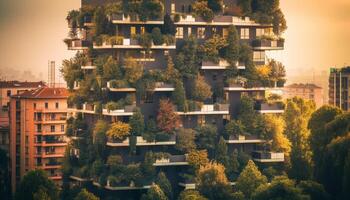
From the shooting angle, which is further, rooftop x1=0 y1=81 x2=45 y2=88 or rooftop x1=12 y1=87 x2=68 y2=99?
rooftop x1=0 y1=81 x2=45 y2=88

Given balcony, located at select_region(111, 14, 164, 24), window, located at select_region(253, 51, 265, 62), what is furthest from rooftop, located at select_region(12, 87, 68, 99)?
balcony, located at select_region(111, 14, 164, 24)

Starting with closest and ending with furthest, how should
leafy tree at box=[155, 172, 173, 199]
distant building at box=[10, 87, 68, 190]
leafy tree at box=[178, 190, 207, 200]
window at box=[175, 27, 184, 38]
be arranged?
1. leafy tree at box=[178, 190, 207, 200]
2. leafy tree at box=[155, 172, 173, 199]
3. window at box=[175, 27, 184, 38]
4. distant building at box=[10, 87, 68, 190]

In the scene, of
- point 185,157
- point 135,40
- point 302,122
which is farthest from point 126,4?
point 302,122

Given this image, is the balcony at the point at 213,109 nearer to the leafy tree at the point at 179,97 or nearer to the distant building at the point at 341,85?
the leafy tree at the point at 179,97

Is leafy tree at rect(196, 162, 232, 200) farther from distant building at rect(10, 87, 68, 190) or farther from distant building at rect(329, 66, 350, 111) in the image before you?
distant building at rect(329, 66, 350, 111)

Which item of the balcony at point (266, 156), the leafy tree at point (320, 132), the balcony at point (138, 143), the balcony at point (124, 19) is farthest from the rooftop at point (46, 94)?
the balcony at point (138, 143)

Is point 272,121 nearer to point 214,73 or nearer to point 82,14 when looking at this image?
point 214,73

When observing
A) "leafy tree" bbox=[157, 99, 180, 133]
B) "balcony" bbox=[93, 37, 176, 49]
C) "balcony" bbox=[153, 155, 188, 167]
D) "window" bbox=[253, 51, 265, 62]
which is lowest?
"balcony" bbox=[153, 155, 188, 167]
